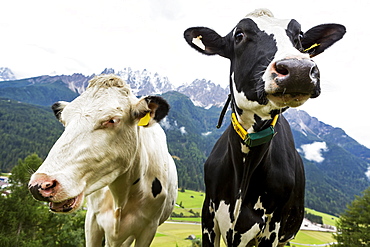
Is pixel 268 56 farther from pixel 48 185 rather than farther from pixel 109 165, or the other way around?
pixel 48 185

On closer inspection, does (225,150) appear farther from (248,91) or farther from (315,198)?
(315,198)

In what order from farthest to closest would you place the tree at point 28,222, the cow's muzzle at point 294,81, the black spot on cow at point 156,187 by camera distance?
1. the tree at point 28,222
2. the black spot on cow at point 156,187
3. the cow's muzzle at point 294,81

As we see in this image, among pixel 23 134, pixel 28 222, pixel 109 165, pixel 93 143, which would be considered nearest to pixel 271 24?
pixel 93 143

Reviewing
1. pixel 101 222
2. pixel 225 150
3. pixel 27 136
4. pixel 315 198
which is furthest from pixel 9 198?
pixel 315 198

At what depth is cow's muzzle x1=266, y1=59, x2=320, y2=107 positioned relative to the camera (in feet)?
6.91

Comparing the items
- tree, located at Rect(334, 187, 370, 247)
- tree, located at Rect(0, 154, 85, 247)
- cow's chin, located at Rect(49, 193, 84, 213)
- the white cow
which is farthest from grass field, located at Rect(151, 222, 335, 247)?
cow's chin, located at Rect(49, 193, 84, 213)

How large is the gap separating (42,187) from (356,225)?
37.7 metres

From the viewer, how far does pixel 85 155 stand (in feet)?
→ 9.97

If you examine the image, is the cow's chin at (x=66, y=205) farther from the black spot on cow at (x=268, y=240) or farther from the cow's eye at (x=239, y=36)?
the cow's eye at (x=239, y=36)

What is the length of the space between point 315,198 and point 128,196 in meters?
216

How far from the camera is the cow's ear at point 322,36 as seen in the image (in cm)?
378

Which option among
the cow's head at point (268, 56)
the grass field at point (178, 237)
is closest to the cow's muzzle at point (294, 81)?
the cow's head at point (268, 56)

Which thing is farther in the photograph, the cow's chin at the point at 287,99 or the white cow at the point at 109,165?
the white cow at the point at 109,165

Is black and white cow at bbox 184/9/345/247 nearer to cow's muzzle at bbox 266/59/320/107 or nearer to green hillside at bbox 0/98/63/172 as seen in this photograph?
cow's muzzle at bbox 266/59/320/107
